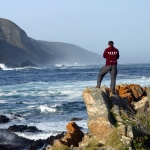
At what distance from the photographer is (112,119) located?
12.4 meters

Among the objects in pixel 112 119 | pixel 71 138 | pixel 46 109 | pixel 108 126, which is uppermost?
pixel 112 119

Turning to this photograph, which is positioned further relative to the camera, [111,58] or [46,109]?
[46,109]

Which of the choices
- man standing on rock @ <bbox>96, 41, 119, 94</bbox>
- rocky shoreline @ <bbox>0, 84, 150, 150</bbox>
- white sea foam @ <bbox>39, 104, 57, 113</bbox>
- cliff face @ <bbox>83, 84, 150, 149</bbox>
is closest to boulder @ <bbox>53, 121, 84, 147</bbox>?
rocky shoreline @ <bbox>0, 84, 150, 150</bbox>

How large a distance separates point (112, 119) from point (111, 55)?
2.23m

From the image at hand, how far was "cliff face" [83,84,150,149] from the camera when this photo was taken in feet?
37.5

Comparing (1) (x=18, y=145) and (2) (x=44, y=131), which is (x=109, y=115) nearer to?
(1) (x=18, y=145)

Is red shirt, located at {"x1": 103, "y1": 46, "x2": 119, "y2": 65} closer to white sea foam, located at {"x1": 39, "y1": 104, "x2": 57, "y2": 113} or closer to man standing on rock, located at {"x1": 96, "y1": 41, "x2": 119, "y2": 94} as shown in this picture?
man standing on rock, located at {"x1": 96, "y1": 41, "x2": 119, "y2": 94}

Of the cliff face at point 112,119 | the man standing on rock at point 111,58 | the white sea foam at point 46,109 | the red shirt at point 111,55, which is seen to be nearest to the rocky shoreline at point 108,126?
the cliff face at point 112,119

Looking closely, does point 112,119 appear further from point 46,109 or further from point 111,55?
point 46,109

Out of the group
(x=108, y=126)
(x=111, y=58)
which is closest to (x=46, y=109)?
(x=111, y=58)

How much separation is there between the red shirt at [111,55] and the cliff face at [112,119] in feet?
2.94

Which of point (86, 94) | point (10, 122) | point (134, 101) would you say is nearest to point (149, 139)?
point (86, 94)

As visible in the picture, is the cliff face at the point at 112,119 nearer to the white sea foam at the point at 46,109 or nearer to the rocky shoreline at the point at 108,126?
the rocky shoreline at the point at 108,126

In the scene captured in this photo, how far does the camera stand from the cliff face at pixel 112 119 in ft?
37.5
